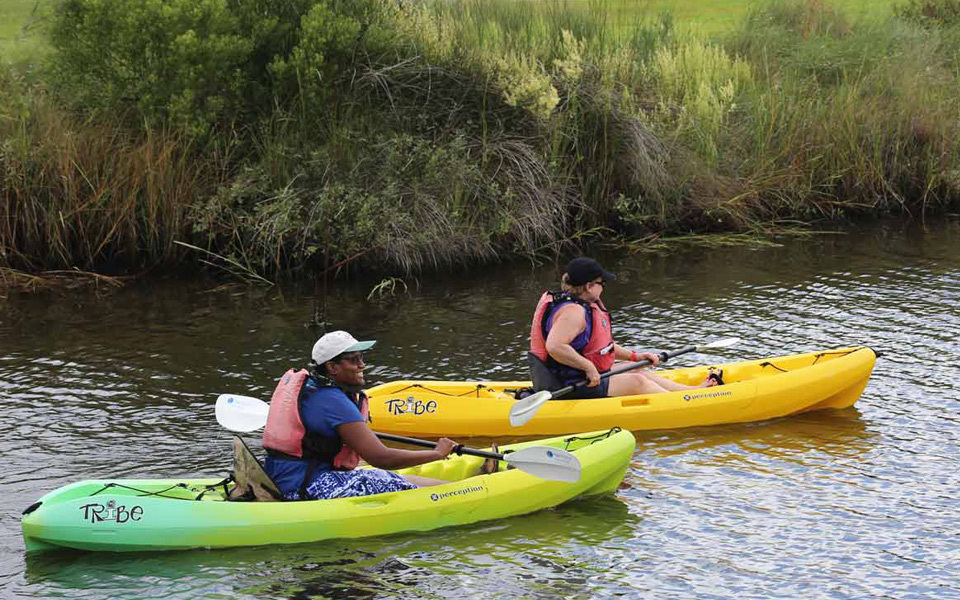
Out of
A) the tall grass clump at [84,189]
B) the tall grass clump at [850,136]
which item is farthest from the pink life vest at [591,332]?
the tall grass clump at [850,136]

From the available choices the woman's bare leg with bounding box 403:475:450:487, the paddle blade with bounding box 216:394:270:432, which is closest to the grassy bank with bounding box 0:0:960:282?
the paddle blade with bounding box 216:394:270:432

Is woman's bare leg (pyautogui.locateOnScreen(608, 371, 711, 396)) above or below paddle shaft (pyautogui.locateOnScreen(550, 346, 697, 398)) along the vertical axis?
below

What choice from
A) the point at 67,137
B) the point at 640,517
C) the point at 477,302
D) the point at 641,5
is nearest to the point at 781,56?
the point at 641,5

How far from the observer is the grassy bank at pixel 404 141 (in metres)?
14.2

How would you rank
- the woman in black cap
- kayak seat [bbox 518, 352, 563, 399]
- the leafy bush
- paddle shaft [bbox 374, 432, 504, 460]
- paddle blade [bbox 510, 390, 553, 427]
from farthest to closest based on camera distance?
the leafy bush → kayak seat [bbox 518, 352, 563, 399] → the woman in black cap → paddle blade [bbox 510, 390, 553, 427] → paddle shaft [bbox 374, 432, 504, 460]

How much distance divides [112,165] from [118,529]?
770 centimetres

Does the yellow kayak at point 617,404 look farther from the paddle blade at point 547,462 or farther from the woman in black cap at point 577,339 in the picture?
the paddle blade at point 547,462

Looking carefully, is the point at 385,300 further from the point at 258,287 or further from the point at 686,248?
the point at 686,248

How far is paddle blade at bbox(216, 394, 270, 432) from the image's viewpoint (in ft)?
27.1

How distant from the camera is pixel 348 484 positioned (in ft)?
24.8

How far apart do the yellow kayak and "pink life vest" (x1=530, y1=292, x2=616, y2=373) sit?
364mm

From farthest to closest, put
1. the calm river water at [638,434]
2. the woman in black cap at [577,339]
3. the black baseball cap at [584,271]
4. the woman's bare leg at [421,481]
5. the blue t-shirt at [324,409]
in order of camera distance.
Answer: the woman in black cap at [577,339], the black baseball cap at [584,271], the woman's bare leg at [421,481], the blue t-shirt at [324,409], the calm river water at [638,434]

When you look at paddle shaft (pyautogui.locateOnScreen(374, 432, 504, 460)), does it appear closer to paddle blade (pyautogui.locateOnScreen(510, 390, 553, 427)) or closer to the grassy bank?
paddle blade (pyautogui.locateOnScreen(510, 390, 553, 427))

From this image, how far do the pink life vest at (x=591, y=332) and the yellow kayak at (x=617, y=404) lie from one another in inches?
14.3
